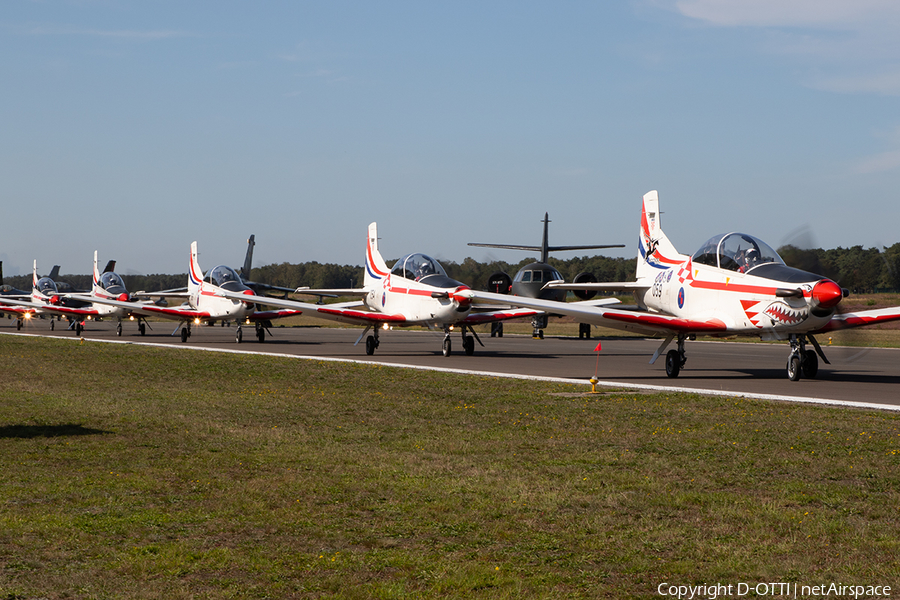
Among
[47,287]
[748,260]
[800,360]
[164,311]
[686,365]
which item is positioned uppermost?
[748,260]

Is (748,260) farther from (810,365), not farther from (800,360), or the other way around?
(810,365)

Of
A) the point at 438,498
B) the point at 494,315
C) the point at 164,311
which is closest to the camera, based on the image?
the point at 438,498

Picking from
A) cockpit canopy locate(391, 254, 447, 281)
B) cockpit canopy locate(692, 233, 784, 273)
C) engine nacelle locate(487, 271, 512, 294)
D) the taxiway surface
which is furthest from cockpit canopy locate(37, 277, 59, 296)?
cockpit canopy locate(692, 233, 784, 273)

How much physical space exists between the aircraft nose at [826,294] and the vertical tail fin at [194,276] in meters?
28.6

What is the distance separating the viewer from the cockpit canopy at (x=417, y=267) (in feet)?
84.7

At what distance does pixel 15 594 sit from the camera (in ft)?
14.4

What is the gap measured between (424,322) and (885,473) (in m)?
18.5

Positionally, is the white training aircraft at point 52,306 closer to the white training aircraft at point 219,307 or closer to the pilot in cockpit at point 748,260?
the white training aircraft at point 219,307

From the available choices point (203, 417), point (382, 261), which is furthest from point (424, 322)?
point (203, 417)

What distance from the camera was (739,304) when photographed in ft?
55.5

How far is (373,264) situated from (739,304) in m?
15.5

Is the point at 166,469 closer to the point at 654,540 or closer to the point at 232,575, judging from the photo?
the point at 232,575

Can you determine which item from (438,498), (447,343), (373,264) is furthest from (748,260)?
(373,264)

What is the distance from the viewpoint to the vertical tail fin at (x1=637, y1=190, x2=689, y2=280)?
2103cm
